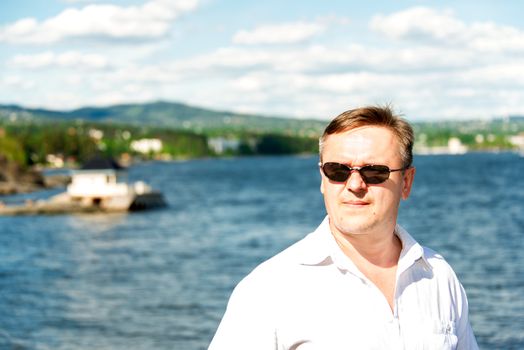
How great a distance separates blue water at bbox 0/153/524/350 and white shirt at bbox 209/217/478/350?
12659 mm

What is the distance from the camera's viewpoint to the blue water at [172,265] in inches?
665

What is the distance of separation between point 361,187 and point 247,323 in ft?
2.02

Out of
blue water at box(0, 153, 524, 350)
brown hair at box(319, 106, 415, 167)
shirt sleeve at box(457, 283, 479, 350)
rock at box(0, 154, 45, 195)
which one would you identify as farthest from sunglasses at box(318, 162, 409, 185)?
rock at box(0, 154, 45, 195)

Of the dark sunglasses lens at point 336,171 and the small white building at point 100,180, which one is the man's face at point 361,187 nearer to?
the dark sunglasses lens at point 336,171

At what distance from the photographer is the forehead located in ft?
9.59

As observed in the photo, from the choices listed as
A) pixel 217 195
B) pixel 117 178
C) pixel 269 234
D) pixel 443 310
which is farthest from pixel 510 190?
pixel 443 310

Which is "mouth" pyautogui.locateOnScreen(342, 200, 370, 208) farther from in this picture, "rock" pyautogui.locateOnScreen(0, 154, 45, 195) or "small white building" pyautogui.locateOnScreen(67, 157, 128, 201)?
"rock" pyautogui.locateOnScreen(0, 154, 45, 195)

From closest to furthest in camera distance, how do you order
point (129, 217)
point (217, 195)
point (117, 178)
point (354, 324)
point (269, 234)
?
1. point (354, 324)
2. point (269, 234)
3. point (129, 217)
4. point (117, 178)
5. point (217, 195)

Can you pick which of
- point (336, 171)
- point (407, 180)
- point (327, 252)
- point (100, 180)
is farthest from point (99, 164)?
point (327, 252)

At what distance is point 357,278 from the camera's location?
2869 mm

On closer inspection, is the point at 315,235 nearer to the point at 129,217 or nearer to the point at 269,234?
the point at 269,234

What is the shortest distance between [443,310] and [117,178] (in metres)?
52.3

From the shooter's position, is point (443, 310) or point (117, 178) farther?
point (117, 178)

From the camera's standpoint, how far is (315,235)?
289cm
